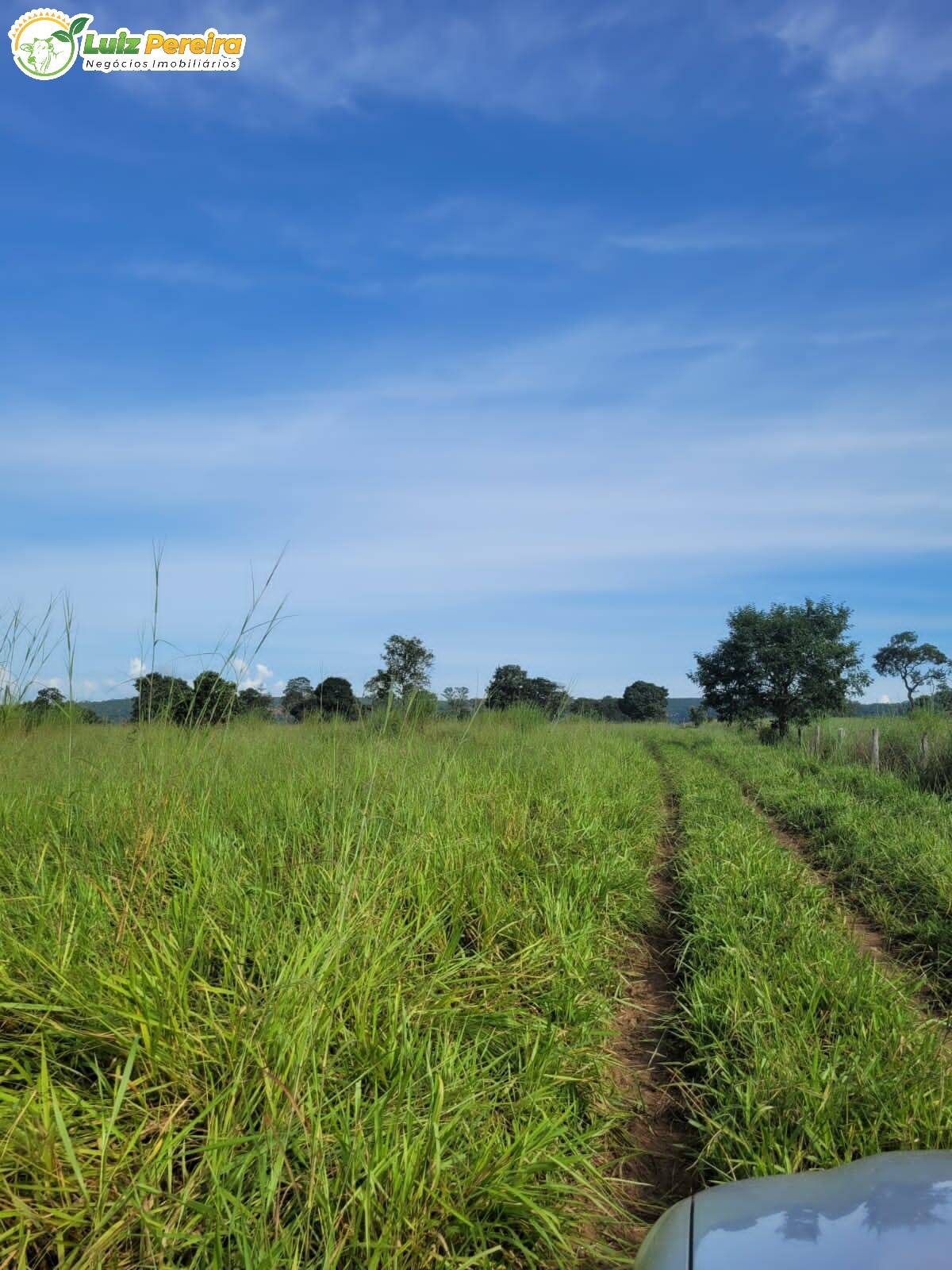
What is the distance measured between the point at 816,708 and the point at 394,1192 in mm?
32047

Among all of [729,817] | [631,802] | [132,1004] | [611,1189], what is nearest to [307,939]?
[132,1004]

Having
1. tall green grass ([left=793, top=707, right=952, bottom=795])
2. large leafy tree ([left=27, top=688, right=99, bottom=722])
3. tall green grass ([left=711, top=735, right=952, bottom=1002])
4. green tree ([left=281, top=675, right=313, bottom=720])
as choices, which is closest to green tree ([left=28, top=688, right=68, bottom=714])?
large leafy tree ([left=27, top=688, right=99, bottom=722])

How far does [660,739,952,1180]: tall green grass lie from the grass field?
0.06 feet

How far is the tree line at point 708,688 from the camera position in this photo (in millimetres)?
5488

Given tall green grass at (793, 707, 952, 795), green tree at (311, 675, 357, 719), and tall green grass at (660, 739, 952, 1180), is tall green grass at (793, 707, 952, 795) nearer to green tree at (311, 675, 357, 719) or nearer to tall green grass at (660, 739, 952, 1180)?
tall green grass at (660, 739, 952, 1180)

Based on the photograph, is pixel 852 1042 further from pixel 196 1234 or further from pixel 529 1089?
pixel 196 1234

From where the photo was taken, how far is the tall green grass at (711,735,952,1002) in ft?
18.6

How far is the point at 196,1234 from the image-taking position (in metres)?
2.16

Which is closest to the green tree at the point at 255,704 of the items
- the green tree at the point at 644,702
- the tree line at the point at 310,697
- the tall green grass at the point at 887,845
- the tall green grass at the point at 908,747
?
the tree line at the point at 310,697

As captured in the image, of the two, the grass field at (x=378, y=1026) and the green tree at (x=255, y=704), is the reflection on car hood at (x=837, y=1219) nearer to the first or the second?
the grass field at (x=378, y=1026)

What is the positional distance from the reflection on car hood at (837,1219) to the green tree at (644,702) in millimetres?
80432

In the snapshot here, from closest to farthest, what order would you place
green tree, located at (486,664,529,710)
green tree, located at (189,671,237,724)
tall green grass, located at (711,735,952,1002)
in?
green tree, located at (189,671,237,724)
tall green grass, located at (711,735,952,1002)
green tree, located at (486,664,529,710)

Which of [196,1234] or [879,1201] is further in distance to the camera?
[196,1234]

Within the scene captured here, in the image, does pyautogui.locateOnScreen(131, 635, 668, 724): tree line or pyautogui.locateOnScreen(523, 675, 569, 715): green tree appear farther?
pyautogui.locateOnScreen(523, 675, 569, 715): green tree
